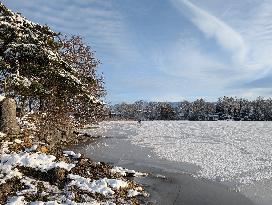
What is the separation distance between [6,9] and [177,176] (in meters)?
11.2

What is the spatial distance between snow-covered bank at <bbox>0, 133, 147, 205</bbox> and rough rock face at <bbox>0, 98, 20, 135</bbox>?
103cm

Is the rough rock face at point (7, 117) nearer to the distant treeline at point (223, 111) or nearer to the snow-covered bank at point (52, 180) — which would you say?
the snow-covered bank at point (52, 180)

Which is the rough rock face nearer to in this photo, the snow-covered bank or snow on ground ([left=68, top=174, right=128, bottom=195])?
the snow-covered bank

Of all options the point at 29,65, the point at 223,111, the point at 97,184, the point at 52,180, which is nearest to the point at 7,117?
the point at 29,65

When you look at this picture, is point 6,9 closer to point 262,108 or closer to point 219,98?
point 262,108

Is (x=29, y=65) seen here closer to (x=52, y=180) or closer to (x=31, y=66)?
(x=31, y=66)

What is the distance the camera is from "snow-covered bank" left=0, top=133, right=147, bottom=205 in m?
12.3

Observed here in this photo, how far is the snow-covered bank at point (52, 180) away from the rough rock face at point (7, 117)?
1.03 meters

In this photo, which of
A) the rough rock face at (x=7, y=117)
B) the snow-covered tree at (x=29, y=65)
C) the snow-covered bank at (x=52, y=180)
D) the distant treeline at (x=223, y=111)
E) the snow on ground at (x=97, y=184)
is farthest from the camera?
the distant treeline at (x=223, y=111)

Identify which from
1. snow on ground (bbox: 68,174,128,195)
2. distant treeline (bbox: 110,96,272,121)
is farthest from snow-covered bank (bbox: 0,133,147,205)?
distant treeline (bbox: 110,96,272,121)

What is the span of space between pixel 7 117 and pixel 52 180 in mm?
5109

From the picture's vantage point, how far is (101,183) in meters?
14.0

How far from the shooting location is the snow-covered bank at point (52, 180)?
12297 mm

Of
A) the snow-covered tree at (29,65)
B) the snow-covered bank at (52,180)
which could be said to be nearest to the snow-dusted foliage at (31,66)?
the snow-covered tree at (29,65)
